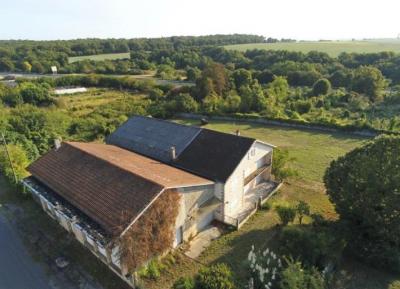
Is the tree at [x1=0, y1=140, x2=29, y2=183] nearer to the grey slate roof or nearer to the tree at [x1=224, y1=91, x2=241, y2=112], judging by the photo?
the grey slate roof

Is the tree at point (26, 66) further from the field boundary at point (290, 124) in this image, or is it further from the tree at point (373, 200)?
the tree at point (373, 200)

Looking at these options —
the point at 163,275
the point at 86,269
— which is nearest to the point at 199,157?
the point at 163,275

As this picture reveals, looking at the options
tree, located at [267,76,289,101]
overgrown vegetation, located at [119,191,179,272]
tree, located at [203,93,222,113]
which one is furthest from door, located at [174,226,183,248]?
tree, located at [267,76,289,101]

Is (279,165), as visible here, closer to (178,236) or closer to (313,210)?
(313,210)

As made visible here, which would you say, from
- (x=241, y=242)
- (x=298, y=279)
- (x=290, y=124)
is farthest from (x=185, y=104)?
(x=298, y=279)

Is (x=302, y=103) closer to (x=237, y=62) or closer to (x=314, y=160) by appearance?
(x=314, y=160)
